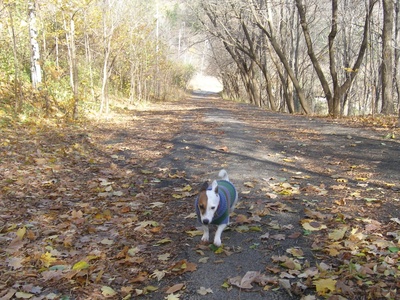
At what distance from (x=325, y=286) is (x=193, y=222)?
Answer: 6.53 ft

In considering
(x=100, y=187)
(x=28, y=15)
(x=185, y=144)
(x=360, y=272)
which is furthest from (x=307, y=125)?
(x=28, y=15)

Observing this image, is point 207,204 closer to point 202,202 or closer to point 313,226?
point 202,202

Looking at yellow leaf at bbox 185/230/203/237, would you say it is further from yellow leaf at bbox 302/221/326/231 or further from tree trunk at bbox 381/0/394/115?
tree trunk at bbox 381/0/394/115

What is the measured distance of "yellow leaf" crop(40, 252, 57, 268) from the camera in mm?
3681

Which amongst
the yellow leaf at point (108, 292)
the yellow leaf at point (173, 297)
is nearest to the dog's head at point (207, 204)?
the yellow leaf at point (173, 297)

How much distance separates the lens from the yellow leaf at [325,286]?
2.94 meters

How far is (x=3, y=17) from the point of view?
12.4 metres

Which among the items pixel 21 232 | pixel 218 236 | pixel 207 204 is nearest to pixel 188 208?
pixel 218 236

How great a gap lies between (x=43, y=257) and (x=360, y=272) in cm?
304

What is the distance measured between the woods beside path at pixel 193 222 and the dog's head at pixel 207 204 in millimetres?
367

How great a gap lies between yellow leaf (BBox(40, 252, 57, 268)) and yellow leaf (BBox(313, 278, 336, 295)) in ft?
8.39

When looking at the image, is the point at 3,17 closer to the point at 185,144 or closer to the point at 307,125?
the point at 185,144

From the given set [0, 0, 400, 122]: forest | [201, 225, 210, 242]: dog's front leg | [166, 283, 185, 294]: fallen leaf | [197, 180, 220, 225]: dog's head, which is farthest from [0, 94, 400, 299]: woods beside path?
[0, 0, 400, 122]: forest

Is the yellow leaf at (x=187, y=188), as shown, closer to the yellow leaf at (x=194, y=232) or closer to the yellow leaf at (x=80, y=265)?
the yellow leaf at (x=194, y=232)
